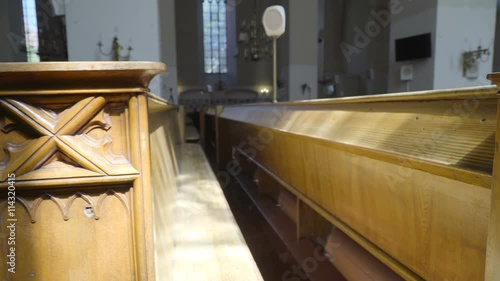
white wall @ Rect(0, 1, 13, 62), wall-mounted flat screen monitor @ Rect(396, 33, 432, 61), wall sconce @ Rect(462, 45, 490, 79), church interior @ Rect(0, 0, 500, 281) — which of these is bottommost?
church interior @ Rect(0, 0, 500, 281)

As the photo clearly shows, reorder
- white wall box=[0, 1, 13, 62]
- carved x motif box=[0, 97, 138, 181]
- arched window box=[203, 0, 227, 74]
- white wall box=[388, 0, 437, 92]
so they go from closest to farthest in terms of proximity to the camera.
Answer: carved x motif box=[0, 97, 138, 181], white wall box=[388, 0, 437, 92], white wall box=[0, 1, 13, 62], arched window box=[203, 0, 227, 74]

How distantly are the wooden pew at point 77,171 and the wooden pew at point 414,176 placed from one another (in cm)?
70

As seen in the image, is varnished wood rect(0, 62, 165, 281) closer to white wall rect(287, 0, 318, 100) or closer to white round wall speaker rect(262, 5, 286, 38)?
white round wall speaker rect(262, 5, 286, 38)

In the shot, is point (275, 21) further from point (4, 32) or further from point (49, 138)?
point (4, 32)

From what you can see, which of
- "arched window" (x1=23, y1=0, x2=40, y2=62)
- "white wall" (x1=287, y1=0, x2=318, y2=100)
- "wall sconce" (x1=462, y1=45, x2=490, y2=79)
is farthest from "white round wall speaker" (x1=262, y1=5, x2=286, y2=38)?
"arched window" (x1=23, y1=0, x2=40, y2=62)

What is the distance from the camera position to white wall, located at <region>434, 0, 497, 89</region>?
6.82 metres

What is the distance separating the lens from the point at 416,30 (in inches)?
294

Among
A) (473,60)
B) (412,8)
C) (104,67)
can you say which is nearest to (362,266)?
(104,67)

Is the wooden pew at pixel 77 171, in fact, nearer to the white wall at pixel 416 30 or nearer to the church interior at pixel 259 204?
the church interior at pixel 259 204

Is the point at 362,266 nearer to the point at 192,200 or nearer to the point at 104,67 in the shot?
the point at 192,200

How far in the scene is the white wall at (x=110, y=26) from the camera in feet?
19.8

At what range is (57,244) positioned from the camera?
75cm

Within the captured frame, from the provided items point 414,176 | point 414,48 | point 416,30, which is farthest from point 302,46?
point 414,176

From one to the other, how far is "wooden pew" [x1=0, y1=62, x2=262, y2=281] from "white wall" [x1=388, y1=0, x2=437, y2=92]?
25.0ft
